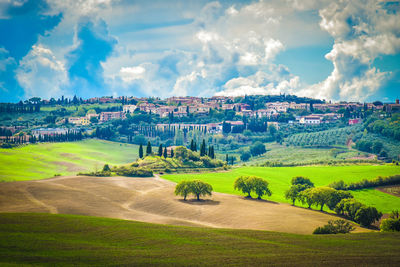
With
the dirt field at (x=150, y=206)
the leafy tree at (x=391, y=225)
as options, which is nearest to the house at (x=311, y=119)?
the dirt field at (x=150, y=206)

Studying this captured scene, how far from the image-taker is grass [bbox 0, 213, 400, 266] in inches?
1162

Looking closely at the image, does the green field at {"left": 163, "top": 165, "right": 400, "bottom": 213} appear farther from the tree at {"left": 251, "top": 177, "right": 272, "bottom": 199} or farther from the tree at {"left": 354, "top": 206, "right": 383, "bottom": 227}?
the tree at {"left": 354, "top": 206, "right": 383, "bottom": 227}

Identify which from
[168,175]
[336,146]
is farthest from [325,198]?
[336,146]

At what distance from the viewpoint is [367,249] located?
33.7 m

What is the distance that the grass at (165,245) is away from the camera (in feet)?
96.8

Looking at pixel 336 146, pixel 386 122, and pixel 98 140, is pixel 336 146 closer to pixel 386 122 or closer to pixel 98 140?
pixel 386 122

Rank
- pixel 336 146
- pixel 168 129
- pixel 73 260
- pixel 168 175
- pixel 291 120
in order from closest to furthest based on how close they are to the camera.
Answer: pixel 73 260
pixel 168 175
pixel 336 146
pixel 168 129
pixel 291 120

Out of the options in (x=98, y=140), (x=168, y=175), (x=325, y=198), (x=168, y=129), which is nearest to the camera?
(x=325, y=198)

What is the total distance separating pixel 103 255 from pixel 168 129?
5707 inches

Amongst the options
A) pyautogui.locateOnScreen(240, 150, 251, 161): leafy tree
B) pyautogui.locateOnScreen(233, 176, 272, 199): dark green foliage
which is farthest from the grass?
pyautogui.locateOnScreen(240, 150, 251, 161): leafy tree

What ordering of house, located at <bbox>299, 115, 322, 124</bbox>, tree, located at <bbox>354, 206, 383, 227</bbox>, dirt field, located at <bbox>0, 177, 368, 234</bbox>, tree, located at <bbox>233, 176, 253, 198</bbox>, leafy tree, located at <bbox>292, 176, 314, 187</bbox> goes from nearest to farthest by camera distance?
dirt field, located at <bbox>0, 177, 368, 234</bbox> → tree, located at <bbox>354, 206, 383, 227</bbox> → tree, located at <bbox>233, 176, 253, 198</bbox> → leafy tree, located at <bbox>292, 176, 314, 187</bbox> → house, located at <bbox>299, 115, 322, 124</bbox>

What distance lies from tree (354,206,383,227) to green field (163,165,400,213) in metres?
12.9

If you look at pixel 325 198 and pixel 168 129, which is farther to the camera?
pixel 168 129

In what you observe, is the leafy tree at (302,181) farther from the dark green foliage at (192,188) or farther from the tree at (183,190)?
the tree at (183,190)
